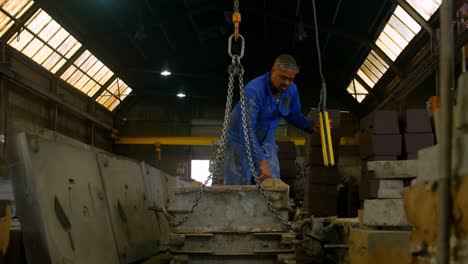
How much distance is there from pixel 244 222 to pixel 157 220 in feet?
7.90

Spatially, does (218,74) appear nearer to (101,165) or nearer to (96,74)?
(96,74)

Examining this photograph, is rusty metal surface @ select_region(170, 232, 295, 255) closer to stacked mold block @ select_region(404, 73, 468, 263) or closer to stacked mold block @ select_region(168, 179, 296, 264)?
stacked mold block @ select_region(168, 179, 296, 264)

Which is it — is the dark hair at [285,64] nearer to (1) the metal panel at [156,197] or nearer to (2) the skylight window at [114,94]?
(1) the metal panel at [156,197]

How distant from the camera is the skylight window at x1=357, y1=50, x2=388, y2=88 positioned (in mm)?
14466

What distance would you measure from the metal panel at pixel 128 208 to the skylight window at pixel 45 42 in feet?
25.4

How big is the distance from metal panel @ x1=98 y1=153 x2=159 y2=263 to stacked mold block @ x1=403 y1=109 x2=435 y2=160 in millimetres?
5099

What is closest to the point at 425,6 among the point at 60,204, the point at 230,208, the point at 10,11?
the point at 230,208

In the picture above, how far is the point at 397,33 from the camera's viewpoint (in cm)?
1270

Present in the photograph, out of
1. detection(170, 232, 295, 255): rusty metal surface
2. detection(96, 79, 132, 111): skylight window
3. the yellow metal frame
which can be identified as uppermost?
detection(96, 79, 132, 111): skylight window

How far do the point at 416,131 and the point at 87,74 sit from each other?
34.0 ft

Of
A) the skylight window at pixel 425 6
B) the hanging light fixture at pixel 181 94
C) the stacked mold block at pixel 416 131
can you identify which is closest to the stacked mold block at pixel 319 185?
the stacked mold block at pixel 416 131

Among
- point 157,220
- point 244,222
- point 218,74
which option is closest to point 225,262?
point 244,222

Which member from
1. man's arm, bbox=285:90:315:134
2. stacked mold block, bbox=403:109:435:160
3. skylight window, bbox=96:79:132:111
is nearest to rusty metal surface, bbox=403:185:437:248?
man's arm, bbox=285:90:315:134

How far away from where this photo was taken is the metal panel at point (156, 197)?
19.8 feet
